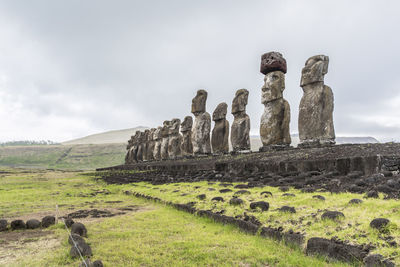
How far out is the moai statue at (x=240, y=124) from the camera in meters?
13.0

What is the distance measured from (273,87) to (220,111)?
4919 millimetres

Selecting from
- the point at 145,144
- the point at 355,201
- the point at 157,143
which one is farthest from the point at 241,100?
the point at 145,144

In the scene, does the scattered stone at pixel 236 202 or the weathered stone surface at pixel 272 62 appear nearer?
the scattered stone at pixel 236 202

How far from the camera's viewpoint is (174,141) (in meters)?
22.5

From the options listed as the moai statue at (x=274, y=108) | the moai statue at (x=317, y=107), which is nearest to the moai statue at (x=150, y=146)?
the moai statue at (x=274, y=108)

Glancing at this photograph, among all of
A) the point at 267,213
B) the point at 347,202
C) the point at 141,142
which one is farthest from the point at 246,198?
the point at 141,142

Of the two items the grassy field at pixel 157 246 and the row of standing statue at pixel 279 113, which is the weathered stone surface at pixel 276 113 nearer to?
the row of standing statue at pixel 279 113

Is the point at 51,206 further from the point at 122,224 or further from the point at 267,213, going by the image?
the point at 267,213

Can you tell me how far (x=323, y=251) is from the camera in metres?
2.85

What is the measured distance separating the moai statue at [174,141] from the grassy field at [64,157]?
46689 millimetres

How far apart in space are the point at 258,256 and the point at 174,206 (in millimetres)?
3323

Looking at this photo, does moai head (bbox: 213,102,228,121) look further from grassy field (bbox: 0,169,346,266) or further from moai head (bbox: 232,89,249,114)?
grassy field (bbox: 0,169,346,266)

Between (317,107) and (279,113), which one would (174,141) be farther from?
(317,107)

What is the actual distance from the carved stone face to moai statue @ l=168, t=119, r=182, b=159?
12.3 metres
